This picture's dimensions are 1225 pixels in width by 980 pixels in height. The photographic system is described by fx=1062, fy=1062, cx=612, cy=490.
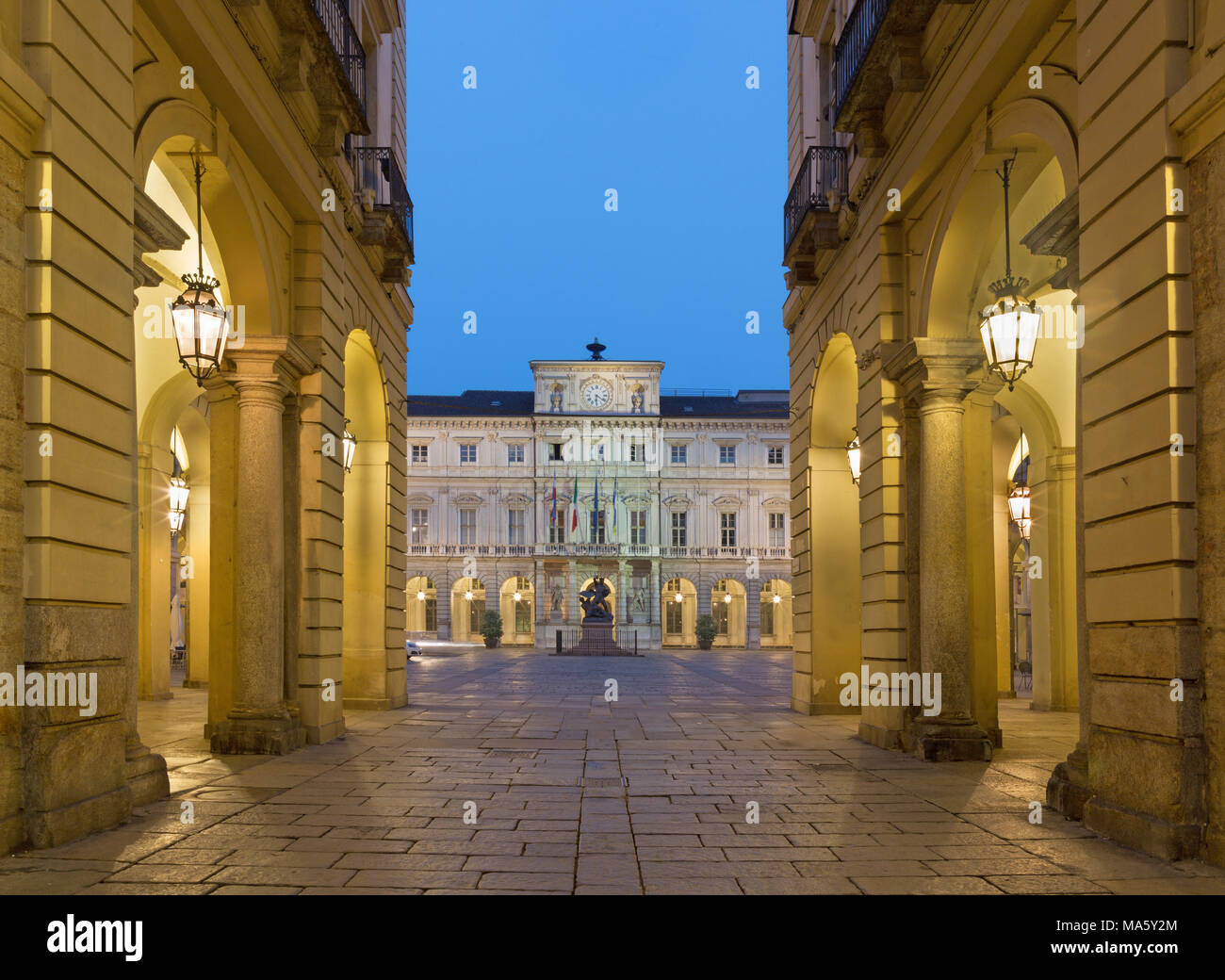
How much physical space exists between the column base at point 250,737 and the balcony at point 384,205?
667cm

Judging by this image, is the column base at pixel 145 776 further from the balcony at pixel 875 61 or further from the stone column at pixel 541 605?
the stone column at pixel 541 605

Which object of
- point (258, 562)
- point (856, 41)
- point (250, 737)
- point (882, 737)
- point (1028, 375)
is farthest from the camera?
point (1028, 375)

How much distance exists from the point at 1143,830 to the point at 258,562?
8115 millimetres

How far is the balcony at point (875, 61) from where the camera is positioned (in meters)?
9.73

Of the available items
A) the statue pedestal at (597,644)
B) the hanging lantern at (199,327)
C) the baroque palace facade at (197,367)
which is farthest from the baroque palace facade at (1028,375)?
the statue pedestal at (597,644)

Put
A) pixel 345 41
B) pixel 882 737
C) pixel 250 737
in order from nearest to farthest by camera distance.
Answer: pixel 250 737 → pixel 882 737 → pixel 345 41

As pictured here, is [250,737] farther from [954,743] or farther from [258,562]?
[954,743]

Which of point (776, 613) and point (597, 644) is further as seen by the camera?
point (776, 613)

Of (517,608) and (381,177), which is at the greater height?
(381,177)

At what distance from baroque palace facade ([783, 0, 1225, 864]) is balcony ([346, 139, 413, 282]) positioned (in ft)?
18.2

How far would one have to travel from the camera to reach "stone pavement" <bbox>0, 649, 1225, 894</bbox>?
17.7 feet

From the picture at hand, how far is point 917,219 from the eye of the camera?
11172 mm

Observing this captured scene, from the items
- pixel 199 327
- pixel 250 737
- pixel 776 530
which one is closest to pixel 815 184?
pixel 199 327

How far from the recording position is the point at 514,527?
61.7 metres
